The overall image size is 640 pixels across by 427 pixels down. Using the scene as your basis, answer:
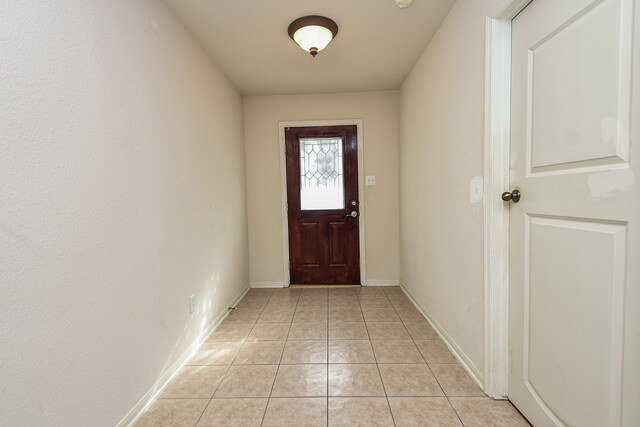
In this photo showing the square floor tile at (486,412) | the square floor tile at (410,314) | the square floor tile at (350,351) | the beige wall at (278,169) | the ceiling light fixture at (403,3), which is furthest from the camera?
the beige wall at (278,169)

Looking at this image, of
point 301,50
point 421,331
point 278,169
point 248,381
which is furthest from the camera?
point 278,169

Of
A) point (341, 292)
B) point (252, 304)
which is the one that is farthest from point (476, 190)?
point (252, 304)

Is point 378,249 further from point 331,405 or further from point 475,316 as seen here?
point 331,405

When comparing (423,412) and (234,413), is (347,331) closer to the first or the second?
(423,412)

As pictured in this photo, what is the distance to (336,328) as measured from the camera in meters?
2.43

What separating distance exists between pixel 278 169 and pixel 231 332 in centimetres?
195

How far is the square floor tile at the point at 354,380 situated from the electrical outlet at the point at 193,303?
1.06m

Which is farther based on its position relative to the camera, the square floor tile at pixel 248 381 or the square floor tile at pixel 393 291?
the square floor tile at pixel 393 291

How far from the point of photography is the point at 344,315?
Result: 107 inches

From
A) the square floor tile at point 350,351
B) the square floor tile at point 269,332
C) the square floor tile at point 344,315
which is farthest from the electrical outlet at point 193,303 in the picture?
the square floor tile at point 344,315

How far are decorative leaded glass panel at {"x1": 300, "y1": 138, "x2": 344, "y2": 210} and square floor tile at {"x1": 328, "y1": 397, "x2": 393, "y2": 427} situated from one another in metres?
2.33

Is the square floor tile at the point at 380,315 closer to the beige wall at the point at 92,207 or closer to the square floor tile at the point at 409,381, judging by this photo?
the square floor tile at the point at 409,381

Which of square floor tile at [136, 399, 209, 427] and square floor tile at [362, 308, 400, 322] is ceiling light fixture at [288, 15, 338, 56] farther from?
Answer: square floor tile at [136, 399, 209, 427]

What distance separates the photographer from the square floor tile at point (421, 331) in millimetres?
2254
